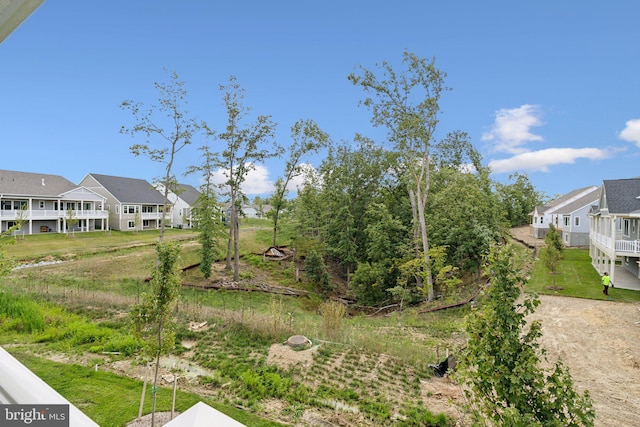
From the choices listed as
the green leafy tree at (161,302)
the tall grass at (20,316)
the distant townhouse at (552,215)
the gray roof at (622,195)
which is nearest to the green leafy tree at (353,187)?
the gray roof at (622,195)

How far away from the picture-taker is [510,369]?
10.6 feet

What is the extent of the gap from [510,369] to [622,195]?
19.7 m

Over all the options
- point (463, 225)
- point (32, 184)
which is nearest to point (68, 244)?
point (32, 184)

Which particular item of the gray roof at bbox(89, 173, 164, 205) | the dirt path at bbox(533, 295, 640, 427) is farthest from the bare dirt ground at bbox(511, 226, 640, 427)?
the gray roof at bbox(89, 173, 164, 205)

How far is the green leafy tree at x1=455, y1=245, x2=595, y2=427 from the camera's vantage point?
3082mm

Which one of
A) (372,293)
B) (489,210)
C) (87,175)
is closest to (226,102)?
(372,293)

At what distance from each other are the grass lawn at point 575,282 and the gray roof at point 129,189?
36.3m

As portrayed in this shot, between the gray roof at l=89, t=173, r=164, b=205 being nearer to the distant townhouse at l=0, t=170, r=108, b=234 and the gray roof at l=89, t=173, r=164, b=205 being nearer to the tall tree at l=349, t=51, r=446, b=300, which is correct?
the distant townhouse at l=0, t=170, r=108, b=234

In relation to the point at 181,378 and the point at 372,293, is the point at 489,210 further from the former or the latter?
the point at 181,378

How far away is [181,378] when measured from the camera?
267 inches

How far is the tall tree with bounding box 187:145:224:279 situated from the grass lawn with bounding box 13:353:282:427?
11.5 meters

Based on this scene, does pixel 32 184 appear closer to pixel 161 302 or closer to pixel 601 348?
pixel 161 302

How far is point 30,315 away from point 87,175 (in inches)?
1342

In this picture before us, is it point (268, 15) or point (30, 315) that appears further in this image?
point (30, 315)
